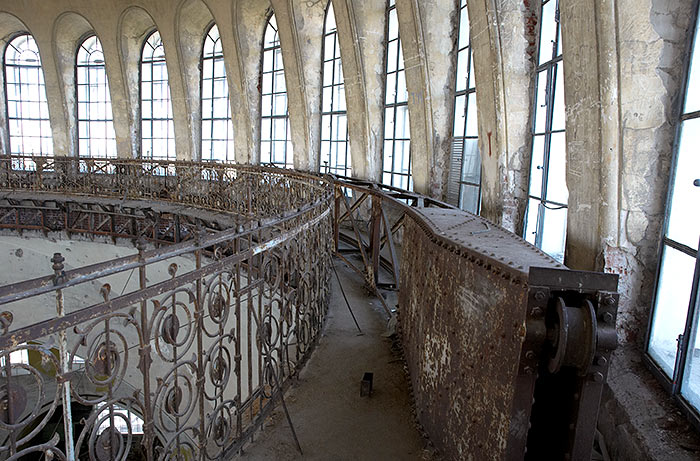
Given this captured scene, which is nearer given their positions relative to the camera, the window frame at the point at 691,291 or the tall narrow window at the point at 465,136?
the window frame at the point at 691,291

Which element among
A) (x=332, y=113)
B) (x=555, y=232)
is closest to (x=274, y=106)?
(x=332, y=113)

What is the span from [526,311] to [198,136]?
673 inches

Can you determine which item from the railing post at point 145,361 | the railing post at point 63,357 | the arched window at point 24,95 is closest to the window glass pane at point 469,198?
the railing post at point 145,361

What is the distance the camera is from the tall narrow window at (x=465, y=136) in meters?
8.09

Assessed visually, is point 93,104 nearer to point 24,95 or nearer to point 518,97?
point 24,95

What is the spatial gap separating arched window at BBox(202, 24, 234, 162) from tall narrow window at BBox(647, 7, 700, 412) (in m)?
15.5

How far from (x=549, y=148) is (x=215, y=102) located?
1415 cm

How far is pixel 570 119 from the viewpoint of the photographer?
434cm

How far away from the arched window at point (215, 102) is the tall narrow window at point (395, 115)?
310 inches

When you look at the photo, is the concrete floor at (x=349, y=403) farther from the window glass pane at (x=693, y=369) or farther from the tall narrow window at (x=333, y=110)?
the tall narrow window at (x=333, y=110)

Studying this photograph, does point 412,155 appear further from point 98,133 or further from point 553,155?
point 98,133

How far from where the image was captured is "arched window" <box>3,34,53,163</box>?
19.9 m

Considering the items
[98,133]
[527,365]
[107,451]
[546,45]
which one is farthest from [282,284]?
[98,133]

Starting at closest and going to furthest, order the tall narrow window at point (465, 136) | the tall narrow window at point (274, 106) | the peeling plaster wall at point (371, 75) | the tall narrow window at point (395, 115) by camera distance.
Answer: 1. the tall narrow window at point (465, 136)
2. the tall narrow window at point (395, 115)
3. the peeling plaster wall at point (371, 75)
4. the tall narrow window at point (274, 106)
